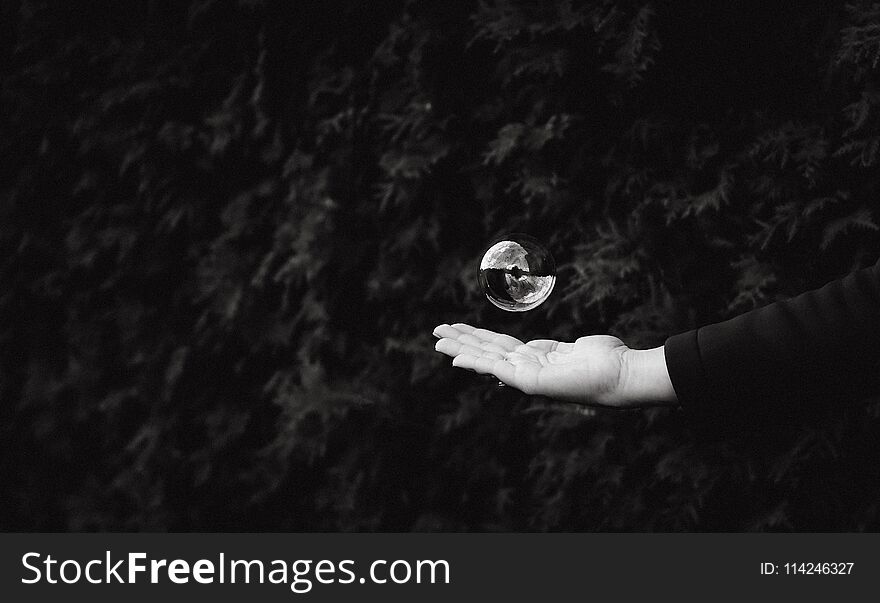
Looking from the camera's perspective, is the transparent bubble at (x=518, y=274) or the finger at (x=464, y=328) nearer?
the finger at (x=464, y=328)

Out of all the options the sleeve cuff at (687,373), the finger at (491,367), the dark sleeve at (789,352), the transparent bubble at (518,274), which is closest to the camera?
the dark sleeve at (789,352)

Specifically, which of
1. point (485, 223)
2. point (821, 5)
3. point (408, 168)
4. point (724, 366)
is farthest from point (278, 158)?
point (724, 366)

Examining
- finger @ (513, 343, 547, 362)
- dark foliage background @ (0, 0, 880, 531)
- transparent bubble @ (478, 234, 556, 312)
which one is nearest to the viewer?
finger @ (513, 343, 547, 362)

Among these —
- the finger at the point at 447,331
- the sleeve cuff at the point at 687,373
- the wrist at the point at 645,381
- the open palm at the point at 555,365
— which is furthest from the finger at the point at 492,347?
the sleeve cuff at the point at 687,373

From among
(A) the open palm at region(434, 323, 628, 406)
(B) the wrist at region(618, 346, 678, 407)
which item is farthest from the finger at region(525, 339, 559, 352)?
(B) the wrist at region(618, 346, 678, 407)

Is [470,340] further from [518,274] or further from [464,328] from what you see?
[518,274]

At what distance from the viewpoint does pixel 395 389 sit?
3.07m

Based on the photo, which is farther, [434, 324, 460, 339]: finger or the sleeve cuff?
[434, 324, 460, 339]: finger

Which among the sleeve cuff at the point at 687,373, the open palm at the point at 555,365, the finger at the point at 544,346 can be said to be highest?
the finger at the point at 544,346

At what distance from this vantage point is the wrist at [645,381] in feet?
5.26

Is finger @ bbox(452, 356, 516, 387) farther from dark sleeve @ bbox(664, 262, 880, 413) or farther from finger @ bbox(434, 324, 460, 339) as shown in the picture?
dark sleeve @ bbox(664, 262, 880, 413)

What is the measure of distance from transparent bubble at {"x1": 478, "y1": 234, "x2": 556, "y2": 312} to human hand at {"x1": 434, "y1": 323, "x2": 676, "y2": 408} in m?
0.37

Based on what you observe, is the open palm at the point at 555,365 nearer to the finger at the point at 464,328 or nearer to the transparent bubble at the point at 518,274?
the finger at the point at 464,328

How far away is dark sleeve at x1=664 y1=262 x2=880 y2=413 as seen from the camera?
1426 mm
